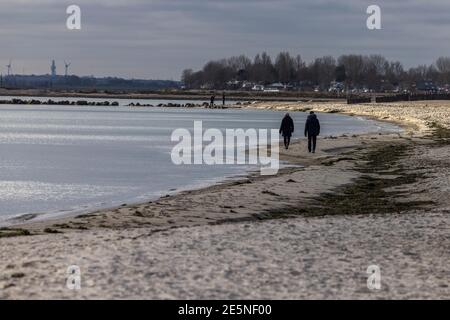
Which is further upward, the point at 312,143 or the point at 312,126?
the point at 312,126

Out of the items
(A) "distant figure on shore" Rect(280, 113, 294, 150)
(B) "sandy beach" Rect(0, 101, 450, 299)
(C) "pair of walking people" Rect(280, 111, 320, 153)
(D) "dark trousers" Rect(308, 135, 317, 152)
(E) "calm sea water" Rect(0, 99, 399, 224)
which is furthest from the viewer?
(D) "dark trousers" Rect(308, 135, 317, 152)

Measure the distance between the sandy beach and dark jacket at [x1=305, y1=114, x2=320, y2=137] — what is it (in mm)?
11482

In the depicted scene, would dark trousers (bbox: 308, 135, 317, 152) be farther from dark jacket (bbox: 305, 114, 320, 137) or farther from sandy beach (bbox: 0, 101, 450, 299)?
sandy beach (bbox: 0, 101, 450, 299)

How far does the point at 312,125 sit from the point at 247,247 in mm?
22802

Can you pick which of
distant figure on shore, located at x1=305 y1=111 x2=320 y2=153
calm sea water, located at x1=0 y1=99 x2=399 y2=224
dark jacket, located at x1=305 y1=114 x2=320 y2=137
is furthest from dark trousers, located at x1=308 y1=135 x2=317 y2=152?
calm sea water, located at x1=0 y1=99 x2=399 y2=224

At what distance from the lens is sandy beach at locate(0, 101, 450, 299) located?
1097 centimetres

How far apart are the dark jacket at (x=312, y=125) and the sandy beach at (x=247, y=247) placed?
452 inches

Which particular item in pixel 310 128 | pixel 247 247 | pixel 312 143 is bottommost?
pixel 312 143

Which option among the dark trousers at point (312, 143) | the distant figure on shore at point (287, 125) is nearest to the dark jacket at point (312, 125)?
the dark trousers at point (312, 143)

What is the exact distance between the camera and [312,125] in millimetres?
35906

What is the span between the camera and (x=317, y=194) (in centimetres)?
2316

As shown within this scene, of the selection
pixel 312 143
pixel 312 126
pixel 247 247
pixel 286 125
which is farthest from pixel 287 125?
pixel 247 247

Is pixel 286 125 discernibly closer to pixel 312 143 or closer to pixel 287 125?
pixel 287 125
